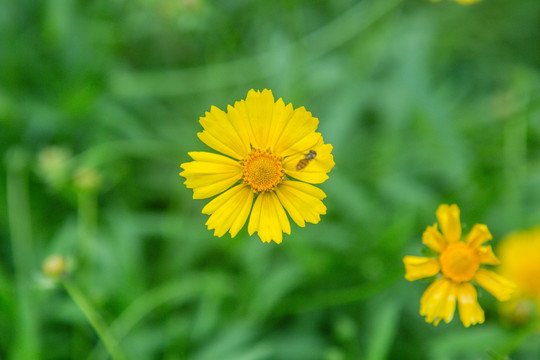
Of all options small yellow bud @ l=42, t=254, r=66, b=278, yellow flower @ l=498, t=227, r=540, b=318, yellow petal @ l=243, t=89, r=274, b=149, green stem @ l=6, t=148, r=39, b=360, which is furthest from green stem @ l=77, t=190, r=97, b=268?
yellow flower @ l=498, t=227, r=540, b=318

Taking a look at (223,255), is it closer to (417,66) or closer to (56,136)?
(56,136)

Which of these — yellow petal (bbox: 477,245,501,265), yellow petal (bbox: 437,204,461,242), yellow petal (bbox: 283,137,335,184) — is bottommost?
yellow petal (bbox: 477,245,501,265)

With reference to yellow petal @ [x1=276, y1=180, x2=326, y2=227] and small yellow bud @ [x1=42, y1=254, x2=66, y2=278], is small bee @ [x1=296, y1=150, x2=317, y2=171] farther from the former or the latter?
small yellow bud @ [x1=42, y1=254, x2=66, y2=278]

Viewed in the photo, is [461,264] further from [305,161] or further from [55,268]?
[55,268]

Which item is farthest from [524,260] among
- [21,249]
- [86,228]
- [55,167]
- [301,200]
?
[21,249]

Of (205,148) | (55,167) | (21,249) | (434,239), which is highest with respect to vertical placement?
(205,148)
